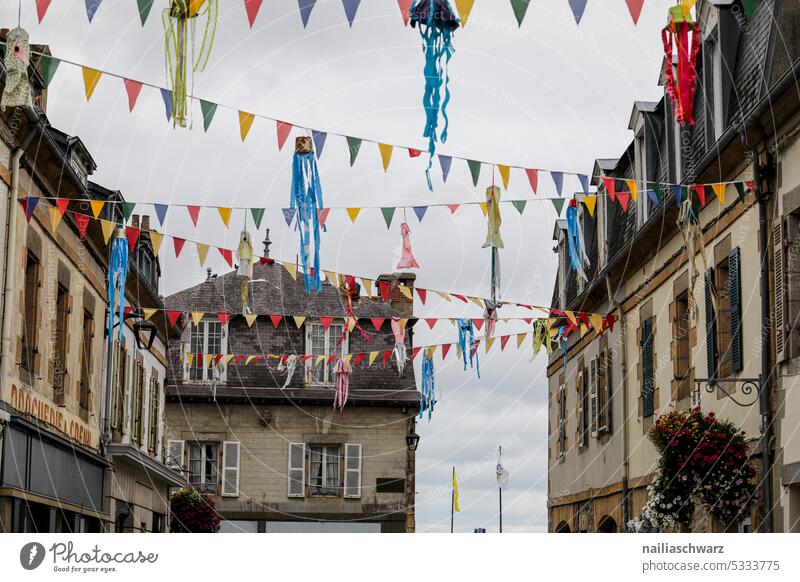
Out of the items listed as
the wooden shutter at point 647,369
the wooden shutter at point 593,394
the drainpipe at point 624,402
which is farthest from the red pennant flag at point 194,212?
Result: the wooden shutter at point 593,394

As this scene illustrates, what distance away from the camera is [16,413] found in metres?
14.8

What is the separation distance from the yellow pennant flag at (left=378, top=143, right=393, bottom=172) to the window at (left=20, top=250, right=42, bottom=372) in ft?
17.3

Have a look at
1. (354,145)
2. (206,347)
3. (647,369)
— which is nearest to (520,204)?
(354,145)

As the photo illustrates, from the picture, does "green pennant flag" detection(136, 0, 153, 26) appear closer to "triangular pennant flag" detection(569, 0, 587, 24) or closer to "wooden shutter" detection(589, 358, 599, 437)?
"triangular pennant flag" detection(569, 0, 587, 24)

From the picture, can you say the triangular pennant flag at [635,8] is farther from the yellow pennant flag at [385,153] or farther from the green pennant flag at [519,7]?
the yellow pennant flag at [385,153]

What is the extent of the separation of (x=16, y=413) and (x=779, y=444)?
845cm

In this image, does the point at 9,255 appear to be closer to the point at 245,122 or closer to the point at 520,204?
the point at 245,122

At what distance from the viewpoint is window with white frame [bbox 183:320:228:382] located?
116 feet

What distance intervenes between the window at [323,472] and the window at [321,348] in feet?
6.50

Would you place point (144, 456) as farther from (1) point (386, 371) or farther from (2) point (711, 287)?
A: (1) point (386, 371)

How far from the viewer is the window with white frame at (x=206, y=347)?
35.4m

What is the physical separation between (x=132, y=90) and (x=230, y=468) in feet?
78.8

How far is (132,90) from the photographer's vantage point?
38.0ft

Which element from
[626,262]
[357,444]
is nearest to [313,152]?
[626,262]
